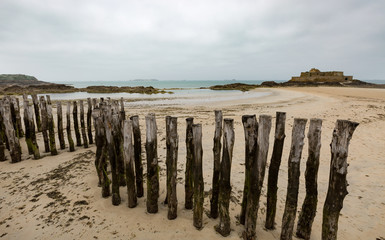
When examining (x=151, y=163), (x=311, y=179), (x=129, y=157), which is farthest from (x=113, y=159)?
(x=311, y=179)

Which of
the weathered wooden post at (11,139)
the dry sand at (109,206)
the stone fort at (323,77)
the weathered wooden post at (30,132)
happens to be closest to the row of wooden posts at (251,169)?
the dry sand at (109,206)

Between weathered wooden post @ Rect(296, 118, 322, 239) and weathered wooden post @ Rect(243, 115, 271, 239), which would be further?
weathered wooden post @ Rect(243, 115, 271, 239)

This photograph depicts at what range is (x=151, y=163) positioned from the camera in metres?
3.59

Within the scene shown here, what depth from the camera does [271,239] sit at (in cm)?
315

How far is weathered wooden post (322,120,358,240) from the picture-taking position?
2.62m

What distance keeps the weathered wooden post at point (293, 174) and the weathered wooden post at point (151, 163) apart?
7.54 feet

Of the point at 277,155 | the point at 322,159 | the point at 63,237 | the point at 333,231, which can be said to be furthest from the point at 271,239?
the point at 322,159

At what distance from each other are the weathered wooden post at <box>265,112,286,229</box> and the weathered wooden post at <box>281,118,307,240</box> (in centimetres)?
16

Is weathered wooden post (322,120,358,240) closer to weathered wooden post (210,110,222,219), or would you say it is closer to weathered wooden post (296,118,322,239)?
weathered wooden post (296,118,322,239)

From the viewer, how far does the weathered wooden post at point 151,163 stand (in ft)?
11.6

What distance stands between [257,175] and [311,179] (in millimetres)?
805

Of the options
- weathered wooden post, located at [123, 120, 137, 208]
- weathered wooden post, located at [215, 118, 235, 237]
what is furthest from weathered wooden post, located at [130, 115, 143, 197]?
weathered wooden post, located at [215, 118, 235, 237]

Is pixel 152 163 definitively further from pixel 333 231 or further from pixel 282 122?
pixel 333 231

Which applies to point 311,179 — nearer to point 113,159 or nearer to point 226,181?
point 226,181
